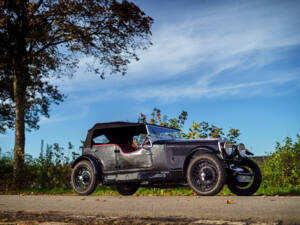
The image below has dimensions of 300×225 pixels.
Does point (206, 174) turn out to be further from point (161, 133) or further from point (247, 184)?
point (161, 133)

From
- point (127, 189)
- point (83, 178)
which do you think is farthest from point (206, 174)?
point (83, 178)

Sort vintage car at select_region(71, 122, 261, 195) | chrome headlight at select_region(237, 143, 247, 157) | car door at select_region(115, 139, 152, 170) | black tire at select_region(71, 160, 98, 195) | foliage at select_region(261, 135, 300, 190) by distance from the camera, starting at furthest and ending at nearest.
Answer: foliage at select_region(261, 135, 300, 190)
black tire at select_region(71, 160, 98, 195)
car door at select_region(115, 139, 152, 170)
chrome headlight at select_region(237, 143, 247, 157)
vintage car at select_region(71, 122, 261, 195)

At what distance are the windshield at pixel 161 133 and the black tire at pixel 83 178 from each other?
1835mm

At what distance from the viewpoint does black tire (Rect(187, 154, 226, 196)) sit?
7.47 m

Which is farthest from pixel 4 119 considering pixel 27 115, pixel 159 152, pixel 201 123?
pixel 159 152

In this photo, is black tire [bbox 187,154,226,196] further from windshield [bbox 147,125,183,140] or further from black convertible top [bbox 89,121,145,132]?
black convertible top [bbox 89,121,145,132]

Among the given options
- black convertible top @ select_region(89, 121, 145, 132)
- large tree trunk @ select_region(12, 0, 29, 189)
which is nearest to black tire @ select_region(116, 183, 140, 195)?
black convertible top @ select_region(89, 121, 145, 132)

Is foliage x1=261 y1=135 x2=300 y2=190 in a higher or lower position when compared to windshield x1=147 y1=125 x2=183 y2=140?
lower

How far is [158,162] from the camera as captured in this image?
8.39 m

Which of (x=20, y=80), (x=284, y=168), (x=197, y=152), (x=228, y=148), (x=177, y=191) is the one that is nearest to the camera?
(x=228, y=148)

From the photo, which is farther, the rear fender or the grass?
the grass

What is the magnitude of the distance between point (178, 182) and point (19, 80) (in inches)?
458

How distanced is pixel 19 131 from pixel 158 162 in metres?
10.4

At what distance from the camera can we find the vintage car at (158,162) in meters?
7.73
